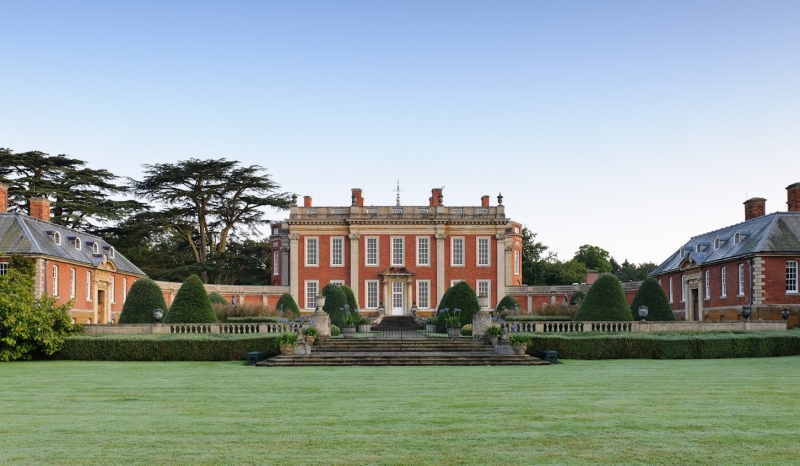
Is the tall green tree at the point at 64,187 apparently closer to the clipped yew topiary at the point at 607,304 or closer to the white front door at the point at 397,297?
the white front door at the point at 397,297

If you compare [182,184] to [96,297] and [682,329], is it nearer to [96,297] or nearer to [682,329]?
[96,297]

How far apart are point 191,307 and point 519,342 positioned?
1209cm

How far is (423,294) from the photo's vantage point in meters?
55.2

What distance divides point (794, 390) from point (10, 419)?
13105 mm

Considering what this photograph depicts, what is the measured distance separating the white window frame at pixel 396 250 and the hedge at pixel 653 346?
29.8 metres

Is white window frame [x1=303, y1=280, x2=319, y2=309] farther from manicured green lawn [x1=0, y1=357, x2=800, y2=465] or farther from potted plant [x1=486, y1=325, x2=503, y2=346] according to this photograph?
manicured green lawn [x1=0, y1=357, x2=800, y2=465]

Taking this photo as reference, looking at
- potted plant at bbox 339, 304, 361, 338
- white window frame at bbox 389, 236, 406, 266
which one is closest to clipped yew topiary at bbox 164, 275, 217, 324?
potted plant at bbox 339, 304, 361, 338

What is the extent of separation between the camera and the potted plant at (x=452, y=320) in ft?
102

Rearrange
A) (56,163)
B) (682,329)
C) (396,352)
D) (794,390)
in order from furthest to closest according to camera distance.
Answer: (56,163) < (682,329) < (396,352) < (794,390)

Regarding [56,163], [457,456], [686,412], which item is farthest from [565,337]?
[56,163]

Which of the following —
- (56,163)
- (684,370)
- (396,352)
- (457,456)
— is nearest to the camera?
(457,456)

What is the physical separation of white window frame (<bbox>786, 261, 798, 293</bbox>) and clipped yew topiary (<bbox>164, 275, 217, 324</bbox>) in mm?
25183

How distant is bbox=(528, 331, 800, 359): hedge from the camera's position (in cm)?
2508

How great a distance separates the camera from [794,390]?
1424 cm
